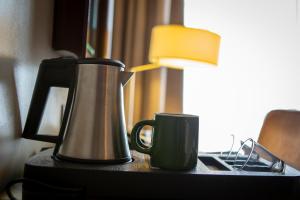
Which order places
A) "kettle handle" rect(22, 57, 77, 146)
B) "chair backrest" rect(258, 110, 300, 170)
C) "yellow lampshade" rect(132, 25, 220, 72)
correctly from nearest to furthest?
"kettle handle" rect(22, 57, 77, 146)
"chair backrest" rect(258, 110, 300, 170)
"yellow lampshade" rect(132, 25, 220, 72)

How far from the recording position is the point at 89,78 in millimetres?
557

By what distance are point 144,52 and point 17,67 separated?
1.59 m

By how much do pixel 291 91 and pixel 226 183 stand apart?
192cm

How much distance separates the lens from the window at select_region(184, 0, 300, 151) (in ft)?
7.11

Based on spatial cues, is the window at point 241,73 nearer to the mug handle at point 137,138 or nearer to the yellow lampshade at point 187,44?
the yellow lampshade at point 187,44

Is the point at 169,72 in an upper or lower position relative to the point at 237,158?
upper

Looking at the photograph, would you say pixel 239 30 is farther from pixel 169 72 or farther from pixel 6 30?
pixel 6 30

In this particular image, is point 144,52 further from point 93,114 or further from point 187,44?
point 93,114

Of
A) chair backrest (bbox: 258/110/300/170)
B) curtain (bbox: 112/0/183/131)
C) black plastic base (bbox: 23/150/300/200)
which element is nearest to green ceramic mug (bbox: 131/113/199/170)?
black plastic base (bbox: 23/150/300/200)

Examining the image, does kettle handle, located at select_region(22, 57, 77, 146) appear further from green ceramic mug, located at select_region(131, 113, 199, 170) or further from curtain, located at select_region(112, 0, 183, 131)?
curtain, located at select_region(112, 0, 183, 131)

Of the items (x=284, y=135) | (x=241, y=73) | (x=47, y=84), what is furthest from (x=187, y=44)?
(x=47, y=84)

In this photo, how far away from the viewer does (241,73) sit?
7.15 feet

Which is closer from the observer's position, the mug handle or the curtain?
the mug handle

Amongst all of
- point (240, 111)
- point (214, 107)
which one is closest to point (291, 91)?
point (240, 111)
